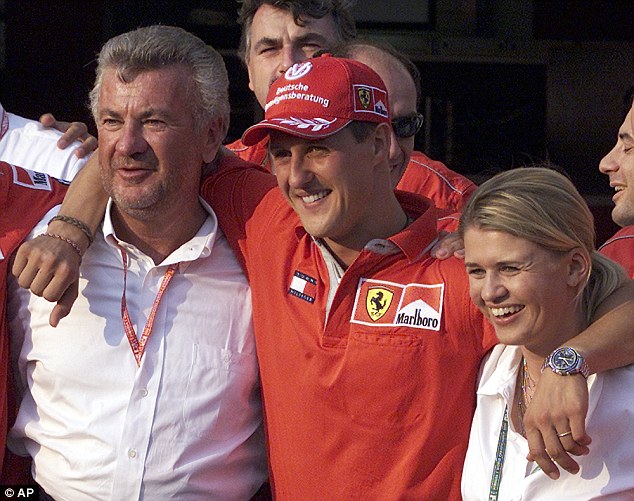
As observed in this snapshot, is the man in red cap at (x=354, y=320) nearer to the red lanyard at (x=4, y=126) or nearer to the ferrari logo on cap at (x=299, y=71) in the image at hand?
the ferrari logo on cap at (x=299, y=71)

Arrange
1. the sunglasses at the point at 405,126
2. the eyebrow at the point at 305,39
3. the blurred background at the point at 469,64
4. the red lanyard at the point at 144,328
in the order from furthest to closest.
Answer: the blurred background at the point at 469,64, the eyebrow at the point at 305,39, the sunglasses at the point at 405,126, the red lanyard at the point at 144,328

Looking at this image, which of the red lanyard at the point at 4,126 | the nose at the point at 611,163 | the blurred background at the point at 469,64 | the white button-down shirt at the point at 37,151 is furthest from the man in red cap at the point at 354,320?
the blurred background at the point at 469,64

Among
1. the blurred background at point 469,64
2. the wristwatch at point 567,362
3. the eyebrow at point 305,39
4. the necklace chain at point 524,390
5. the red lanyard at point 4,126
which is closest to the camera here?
the wristwatch at point 567,362

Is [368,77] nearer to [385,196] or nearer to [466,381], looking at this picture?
[385,196]

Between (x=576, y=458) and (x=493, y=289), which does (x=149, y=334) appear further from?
(x=576, y=458)

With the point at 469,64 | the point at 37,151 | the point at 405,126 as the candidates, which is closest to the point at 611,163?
the point at 405,126

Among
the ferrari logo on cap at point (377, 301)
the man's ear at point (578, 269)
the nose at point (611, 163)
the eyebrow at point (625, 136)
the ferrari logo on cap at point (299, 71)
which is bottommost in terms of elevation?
the ferrari logo on cap at point (377, 301)

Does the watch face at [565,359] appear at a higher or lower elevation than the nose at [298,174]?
lower

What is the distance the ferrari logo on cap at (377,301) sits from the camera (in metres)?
2.36

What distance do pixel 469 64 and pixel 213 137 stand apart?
9.29 ft

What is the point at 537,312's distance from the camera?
2.11m

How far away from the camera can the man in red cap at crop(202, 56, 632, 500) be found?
7.54 ft

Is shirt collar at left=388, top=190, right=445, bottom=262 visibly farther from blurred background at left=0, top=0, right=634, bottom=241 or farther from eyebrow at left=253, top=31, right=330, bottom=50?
blurred background at left=0, top=0, right=634, bottom=241

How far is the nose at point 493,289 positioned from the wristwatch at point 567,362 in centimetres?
15
